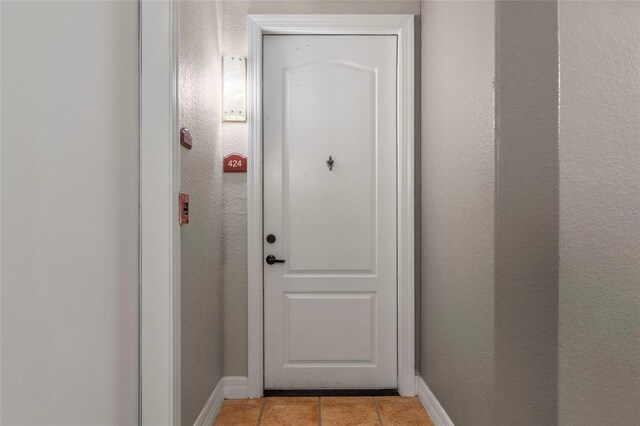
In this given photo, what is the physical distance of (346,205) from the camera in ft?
7.62

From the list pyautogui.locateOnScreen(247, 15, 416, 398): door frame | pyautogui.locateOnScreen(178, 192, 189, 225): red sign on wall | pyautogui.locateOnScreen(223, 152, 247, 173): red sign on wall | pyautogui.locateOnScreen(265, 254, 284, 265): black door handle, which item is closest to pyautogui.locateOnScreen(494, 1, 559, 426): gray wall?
pyautogui.locateOnScreen(247, 15, 416, 398): door frame

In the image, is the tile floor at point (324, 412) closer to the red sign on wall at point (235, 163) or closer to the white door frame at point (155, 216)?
the white door frame at point (155, 216)

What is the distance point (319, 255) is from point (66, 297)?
58.4 inches

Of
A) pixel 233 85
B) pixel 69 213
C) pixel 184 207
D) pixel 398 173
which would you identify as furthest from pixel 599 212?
pixel 233 85

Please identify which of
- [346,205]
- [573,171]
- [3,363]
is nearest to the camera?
[3,363]

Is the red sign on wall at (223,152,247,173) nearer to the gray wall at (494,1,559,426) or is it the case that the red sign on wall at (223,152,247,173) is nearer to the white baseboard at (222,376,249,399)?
the white baseboard at (222,376,249,399)

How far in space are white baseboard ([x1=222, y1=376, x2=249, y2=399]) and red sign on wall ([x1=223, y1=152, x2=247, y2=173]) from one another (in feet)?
3.96

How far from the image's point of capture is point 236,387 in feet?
7.43

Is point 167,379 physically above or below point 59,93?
below

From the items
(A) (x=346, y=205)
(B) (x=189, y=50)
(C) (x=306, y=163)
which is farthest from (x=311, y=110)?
(B) (x=189, y=50)

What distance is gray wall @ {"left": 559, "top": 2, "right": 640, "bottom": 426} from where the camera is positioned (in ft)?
4.49

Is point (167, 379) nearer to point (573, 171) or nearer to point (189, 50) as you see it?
point (189, 50)

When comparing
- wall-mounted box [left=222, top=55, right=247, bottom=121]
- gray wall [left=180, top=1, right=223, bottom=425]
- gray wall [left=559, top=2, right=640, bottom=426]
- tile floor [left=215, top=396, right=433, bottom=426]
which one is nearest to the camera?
gray wall [left=559, top=2, right=640, bottom=426]

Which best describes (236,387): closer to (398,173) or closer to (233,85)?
(398,173)
